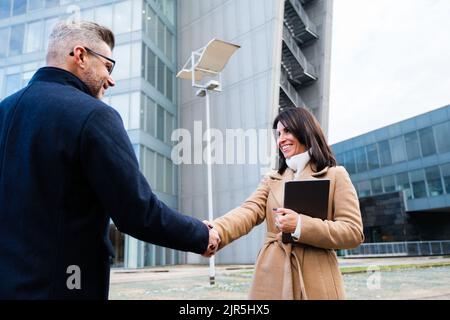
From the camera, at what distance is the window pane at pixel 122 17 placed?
2333 centimetres

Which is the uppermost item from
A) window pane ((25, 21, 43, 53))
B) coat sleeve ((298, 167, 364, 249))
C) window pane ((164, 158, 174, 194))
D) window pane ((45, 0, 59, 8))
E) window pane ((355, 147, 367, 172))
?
window pane ((45, 0, 59, 8))

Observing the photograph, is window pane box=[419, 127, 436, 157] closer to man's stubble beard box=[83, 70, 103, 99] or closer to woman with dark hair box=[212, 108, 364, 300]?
woman with dark hair box=[212, 108, 364, 300]

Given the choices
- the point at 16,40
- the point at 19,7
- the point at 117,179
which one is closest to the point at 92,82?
the point at 117,179

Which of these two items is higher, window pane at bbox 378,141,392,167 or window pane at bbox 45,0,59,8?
window pane at bbox 45,0,59,8

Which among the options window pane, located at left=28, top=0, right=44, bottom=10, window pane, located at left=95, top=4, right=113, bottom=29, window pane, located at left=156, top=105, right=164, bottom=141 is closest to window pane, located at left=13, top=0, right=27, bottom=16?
window pane, located at left=28, top=0, right=44, bottom=10

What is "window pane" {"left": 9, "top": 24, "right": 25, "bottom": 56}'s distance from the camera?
24592 mm

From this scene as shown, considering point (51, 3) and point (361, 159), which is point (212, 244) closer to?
point (51, 3)

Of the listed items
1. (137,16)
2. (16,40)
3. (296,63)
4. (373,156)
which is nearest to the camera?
(137,16)

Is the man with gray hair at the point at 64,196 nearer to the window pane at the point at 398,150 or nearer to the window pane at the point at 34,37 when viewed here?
the window pane at the point at 34,37

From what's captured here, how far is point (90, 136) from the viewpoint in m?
1.62

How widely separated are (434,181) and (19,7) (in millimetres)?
34096

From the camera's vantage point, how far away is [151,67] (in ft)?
78.8

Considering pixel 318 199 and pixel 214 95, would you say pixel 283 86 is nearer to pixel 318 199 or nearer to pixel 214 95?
pixel 214 95

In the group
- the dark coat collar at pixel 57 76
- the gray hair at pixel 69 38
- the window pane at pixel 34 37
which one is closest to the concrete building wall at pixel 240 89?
the window pane at pixel 34 37
